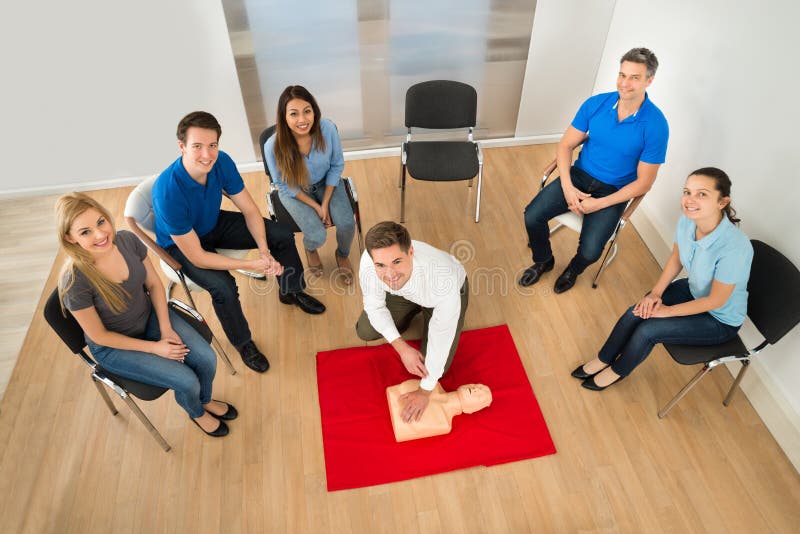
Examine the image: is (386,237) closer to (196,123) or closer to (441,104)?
(196,123)

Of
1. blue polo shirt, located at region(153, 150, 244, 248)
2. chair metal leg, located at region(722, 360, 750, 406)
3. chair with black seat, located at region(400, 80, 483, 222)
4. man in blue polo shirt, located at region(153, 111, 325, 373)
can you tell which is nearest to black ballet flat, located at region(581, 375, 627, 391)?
chair metal leg, located at region(722, 360, 750, 406)

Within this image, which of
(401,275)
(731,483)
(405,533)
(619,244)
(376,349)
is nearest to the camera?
(401,275)

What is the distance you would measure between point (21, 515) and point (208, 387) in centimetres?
99

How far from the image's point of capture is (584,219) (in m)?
3.04

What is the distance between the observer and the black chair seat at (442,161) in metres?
3.34

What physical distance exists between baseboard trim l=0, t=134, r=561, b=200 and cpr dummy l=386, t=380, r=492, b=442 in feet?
7.29

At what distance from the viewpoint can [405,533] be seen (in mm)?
2320

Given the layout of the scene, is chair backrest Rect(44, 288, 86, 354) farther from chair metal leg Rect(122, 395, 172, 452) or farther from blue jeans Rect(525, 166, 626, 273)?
Answer: blue jeans Rect(525, 166, 626, 273)

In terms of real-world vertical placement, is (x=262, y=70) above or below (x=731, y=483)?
above

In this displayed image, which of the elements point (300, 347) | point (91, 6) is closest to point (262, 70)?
point (91, 6)

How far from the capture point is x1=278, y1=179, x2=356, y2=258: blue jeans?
9.80ft

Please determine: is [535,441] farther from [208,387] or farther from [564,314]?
[208,387]

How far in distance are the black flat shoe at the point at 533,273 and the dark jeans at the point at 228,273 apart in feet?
4.62

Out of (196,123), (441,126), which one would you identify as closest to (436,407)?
(196,123)
